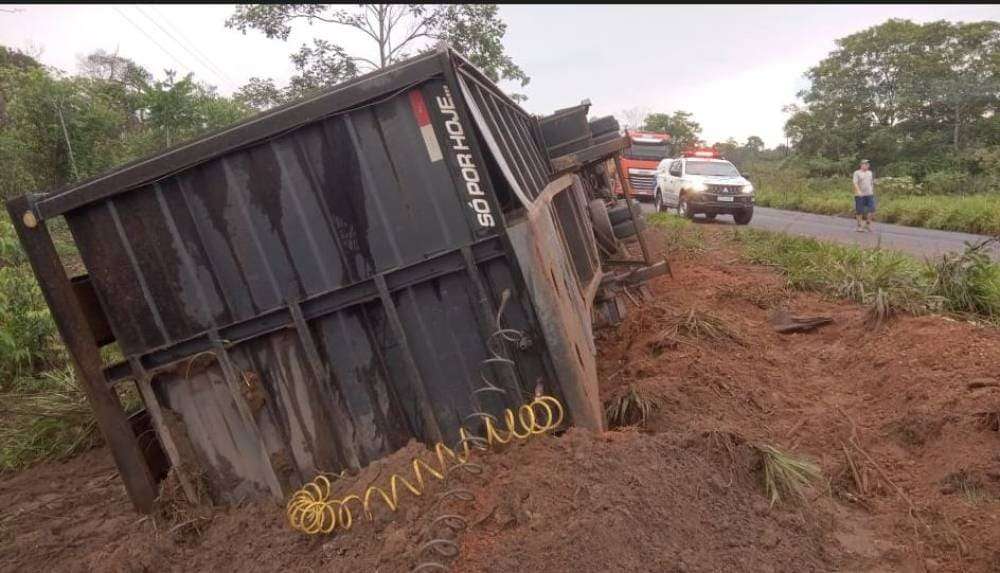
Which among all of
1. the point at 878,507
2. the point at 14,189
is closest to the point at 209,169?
the point at 878,507

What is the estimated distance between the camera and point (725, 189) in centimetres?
1752

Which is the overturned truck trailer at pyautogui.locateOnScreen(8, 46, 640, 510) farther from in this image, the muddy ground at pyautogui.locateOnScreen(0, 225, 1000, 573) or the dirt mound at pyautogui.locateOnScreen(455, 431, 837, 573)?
the dirt mound at pyautogui.locateOnScreen(455, 431, 837, 573)

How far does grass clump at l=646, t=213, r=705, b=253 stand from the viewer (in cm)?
1134

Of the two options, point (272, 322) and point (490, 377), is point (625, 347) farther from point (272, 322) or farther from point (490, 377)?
point (272, 322)

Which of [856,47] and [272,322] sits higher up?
[856,47]

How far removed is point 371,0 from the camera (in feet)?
57.7

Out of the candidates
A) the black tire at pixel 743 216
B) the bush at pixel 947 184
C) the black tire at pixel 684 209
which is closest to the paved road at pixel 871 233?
the black tire at pixel 743 216

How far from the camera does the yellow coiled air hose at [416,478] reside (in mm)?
3084

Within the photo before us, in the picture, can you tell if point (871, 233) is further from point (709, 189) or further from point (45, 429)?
point (45, 429)

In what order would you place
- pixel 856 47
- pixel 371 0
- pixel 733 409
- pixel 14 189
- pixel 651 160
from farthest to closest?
pixel 856 47, pixel 651 160, pixel 371 0, pixel 14 189, pixel 733 409

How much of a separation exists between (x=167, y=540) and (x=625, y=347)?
4.03 metres

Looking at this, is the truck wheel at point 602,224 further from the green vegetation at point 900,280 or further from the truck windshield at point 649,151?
the truck windshield at point 649,151

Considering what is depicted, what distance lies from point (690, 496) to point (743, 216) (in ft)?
53.8

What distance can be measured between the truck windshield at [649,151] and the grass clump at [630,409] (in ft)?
73.2
